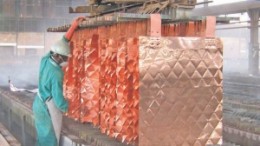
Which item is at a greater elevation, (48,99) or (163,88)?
(163,88)

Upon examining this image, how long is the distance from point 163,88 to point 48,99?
153 cm

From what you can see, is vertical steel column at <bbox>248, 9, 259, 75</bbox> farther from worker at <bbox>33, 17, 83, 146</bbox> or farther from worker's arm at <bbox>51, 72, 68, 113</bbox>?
worker's arm at <bbox>51, 72, 68, 113</bbox>

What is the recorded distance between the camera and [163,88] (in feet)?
14.2

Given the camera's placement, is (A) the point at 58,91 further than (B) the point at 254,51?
No

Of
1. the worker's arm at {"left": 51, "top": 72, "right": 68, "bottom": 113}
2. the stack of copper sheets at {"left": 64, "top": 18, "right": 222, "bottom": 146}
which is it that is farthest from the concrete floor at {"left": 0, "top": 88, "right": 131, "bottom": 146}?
the worker's arm at {"left": 51, "top": 72, "right": 68, "bottom": 113}

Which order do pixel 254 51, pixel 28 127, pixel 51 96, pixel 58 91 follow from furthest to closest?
pixel 254 51 → pixel 28 127 → pixel 51 96 → pixel 58 91

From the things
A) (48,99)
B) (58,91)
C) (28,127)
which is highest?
(58,91)

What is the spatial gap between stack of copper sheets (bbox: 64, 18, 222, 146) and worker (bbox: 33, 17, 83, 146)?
24.4 inches

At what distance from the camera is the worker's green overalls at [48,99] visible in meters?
4.86

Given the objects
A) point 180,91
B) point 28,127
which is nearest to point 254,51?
point 28,127

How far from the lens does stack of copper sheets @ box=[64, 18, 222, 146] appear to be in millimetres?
4273

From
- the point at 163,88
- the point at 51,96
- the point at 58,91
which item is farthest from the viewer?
the point at 51,96

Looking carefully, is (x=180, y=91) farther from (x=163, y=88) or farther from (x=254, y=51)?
(x=254, y=51)

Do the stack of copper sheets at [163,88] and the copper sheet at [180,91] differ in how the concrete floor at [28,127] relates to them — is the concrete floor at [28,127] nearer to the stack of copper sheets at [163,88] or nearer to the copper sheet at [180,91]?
the stack of copper sheets at [163,88]
